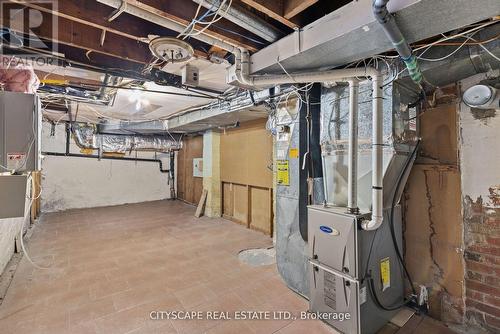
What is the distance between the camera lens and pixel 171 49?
5.45 feet

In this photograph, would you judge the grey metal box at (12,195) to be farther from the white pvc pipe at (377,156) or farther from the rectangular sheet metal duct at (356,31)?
the white pvc pipe at (377,156)

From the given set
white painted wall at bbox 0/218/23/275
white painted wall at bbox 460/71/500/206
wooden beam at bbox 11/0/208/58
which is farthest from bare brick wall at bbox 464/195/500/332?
white painted wall at bbox 0/218/23/275

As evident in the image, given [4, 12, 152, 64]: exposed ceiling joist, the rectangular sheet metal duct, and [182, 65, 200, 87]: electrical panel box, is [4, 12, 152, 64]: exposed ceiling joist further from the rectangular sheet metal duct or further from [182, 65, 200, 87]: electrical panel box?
the rectangular sheet metal duct

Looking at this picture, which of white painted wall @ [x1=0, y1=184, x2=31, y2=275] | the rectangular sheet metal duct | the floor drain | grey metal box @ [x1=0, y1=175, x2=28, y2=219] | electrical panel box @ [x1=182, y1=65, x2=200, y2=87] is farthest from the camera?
the floor drain

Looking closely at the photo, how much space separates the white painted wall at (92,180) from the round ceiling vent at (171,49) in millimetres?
5905

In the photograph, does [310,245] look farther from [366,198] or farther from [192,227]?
[192,227]

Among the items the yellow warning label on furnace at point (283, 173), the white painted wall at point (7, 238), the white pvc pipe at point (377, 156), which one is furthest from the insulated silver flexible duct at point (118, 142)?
the white pvc pipe at point (377, 156)

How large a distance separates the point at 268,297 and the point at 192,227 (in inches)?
101

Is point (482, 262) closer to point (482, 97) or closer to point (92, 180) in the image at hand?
point (482, 97)

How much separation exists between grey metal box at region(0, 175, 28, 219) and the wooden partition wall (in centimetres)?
291

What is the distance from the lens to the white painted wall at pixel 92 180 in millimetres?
5793

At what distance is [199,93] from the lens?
3.00 meters

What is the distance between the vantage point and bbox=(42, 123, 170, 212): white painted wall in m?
5.79

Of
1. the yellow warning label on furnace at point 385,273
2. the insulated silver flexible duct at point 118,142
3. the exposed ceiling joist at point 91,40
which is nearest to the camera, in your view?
the exposed ceiling joist at point 91,40
